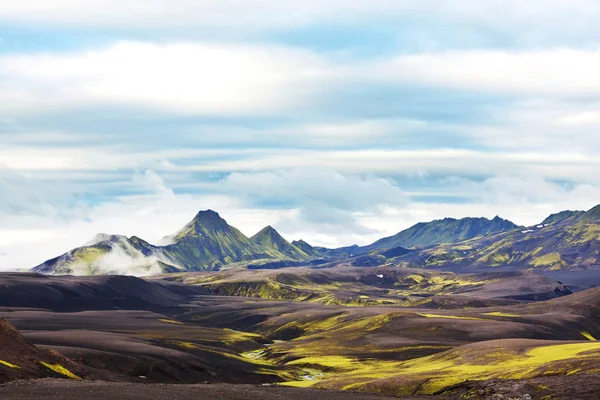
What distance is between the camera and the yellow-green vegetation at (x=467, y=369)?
13562 cm

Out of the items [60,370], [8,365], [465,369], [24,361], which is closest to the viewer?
[8,365]

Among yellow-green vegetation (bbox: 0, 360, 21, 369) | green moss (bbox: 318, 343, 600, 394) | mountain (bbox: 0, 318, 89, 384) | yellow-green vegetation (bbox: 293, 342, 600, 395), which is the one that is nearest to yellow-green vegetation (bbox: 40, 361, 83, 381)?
mountain (bbox: 0, 318, 89, 384)

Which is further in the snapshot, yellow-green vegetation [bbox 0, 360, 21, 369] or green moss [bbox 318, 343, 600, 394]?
green moss [bbox 318, 343, 600, 394]

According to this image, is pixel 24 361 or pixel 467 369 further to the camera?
pixel 467 369

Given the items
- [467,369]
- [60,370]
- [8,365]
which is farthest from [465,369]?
[8,365]

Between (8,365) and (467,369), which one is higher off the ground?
(8,365)

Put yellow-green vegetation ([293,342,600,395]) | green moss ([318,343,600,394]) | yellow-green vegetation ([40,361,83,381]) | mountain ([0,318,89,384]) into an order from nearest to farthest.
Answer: mountain ([0,318,89,384]), yellow-green vegetation ([40,361,83,381]), yellow-green vegetation ([293,342,600,395]), green moss ([318,343,600,394])

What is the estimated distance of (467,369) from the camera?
6235 inches

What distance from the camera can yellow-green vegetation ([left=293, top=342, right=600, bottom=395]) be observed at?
5340 inches

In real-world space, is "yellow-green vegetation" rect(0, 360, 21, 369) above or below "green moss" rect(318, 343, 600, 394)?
above

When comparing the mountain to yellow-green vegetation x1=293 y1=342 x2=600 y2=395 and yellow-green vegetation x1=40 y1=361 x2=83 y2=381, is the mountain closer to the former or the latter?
yellow-green vegetation x1=40 y1=361 x2=83 y2=381

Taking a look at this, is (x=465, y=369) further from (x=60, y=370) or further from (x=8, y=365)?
(x=8, y=365)

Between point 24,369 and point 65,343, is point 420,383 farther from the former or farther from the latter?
point 65,343

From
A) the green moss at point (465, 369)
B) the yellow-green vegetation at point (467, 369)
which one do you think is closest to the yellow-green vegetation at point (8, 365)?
the yellow-green vegetation at point (467, 369)
